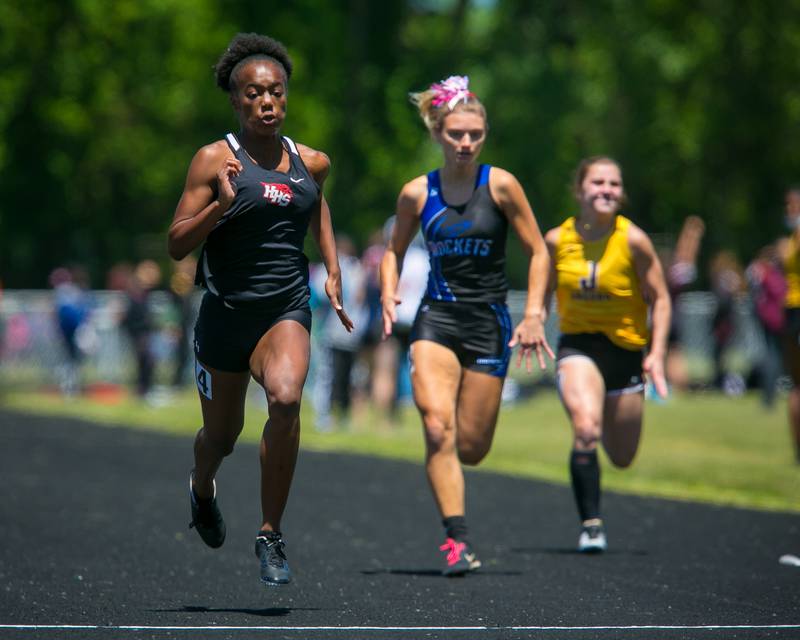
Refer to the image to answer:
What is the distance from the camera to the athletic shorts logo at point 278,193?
7.13 m

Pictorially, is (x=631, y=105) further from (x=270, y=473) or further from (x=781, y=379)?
(x=270, y=473)

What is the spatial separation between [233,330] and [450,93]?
2.32m

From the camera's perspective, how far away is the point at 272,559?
23.2 ft

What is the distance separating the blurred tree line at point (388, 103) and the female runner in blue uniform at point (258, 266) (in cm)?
3258

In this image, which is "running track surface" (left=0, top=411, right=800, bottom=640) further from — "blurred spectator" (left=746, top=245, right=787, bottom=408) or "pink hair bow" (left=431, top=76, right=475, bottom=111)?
"blurred spectator" (left=746, top=245, right=787, bottom=408)

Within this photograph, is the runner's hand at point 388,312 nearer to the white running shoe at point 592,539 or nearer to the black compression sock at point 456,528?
the black compression sock at point 456,528

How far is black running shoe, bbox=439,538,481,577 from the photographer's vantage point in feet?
27.6

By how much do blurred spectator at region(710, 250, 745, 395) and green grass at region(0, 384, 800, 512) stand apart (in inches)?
14.3

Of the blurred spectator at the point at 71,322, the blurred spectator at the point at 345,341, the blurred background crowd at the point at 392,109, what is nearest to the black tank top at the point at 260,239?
the blurred spectator at the point at 345,341

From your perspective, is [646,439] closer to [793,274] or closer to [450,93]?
[793,274]

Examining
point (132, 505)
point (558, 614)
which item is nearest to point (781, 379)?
point (132, 505)

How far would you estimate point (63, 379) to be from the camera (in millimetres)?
26656

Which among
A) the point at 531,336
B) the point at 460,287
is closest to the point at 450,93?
the point at 460,287

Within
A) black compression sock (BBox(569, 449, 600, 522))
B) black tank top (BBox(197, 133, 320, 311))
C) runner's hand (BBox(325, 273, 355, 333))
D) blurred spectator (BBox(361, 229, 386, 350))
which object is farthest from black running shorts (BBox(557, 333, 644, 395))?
blurred spectator (BBox(361, 229, 386, 350))
